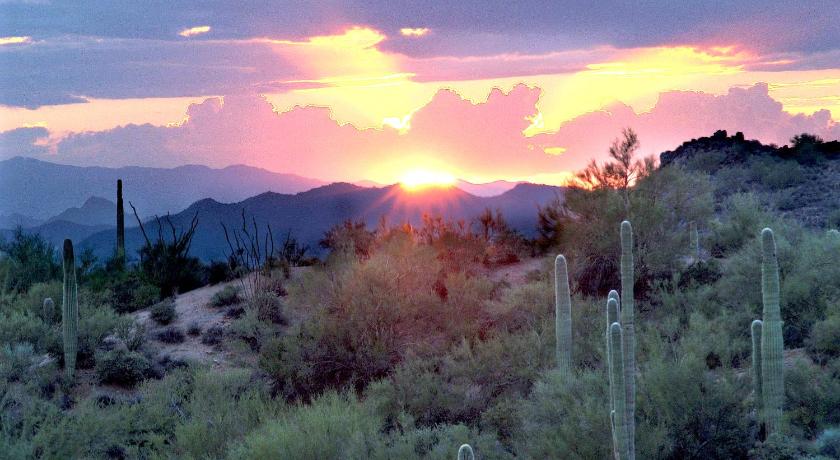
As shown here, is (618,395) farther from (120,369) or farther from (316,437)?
(120,369)

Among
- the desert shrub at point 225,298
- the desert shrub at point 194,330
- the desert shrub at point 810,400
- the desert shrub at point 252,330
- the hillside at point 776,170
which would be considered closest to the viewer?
the desert shrub at point 810,400

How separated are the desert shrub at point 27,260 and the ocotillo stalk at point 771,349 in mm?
23379

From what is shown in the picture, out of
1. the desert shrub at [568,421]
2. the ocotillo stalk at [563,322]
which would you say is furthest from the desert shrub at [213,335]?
the desert shrub at [568,421]

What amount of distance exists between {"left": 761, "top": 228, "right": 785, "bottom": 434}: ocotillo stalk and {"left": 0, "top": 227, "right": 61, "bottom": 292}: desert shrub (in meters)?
23.4

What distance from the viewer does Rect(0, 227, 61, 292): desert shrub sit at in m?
29.1

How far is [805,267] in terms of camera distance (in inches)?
687

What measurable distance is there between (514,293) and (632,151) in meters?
8.15

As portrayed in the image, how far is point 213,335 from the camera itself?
2367 centimetres

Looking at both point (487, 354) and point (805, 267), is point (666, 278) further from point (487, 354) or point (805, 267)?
point (487, 354)

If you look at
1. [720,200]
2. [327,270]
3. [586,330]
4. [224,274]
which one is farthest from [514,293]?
[720,200]

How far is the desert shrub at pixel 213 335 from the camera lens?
76.6 feet

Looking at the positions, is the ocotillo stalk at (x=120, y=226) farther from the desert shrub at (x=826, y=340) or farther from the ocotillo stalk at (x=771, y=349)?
the ocotillo stalk at (x=771, y=349)

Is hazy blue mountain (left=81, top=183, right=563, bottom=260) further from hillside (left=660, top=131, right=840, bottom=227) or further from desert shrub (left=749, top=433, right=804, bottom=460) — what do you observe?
desert shrub (left=749, top=433, right=804, bottom=460)

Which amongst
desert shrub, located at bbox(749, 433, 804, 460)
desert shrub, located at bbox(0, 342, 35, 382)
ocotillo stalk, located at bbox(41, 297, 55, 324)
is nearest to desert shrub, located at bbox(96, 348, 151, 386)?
desert shrub, located at bbox(0, 342, 35, 382)
